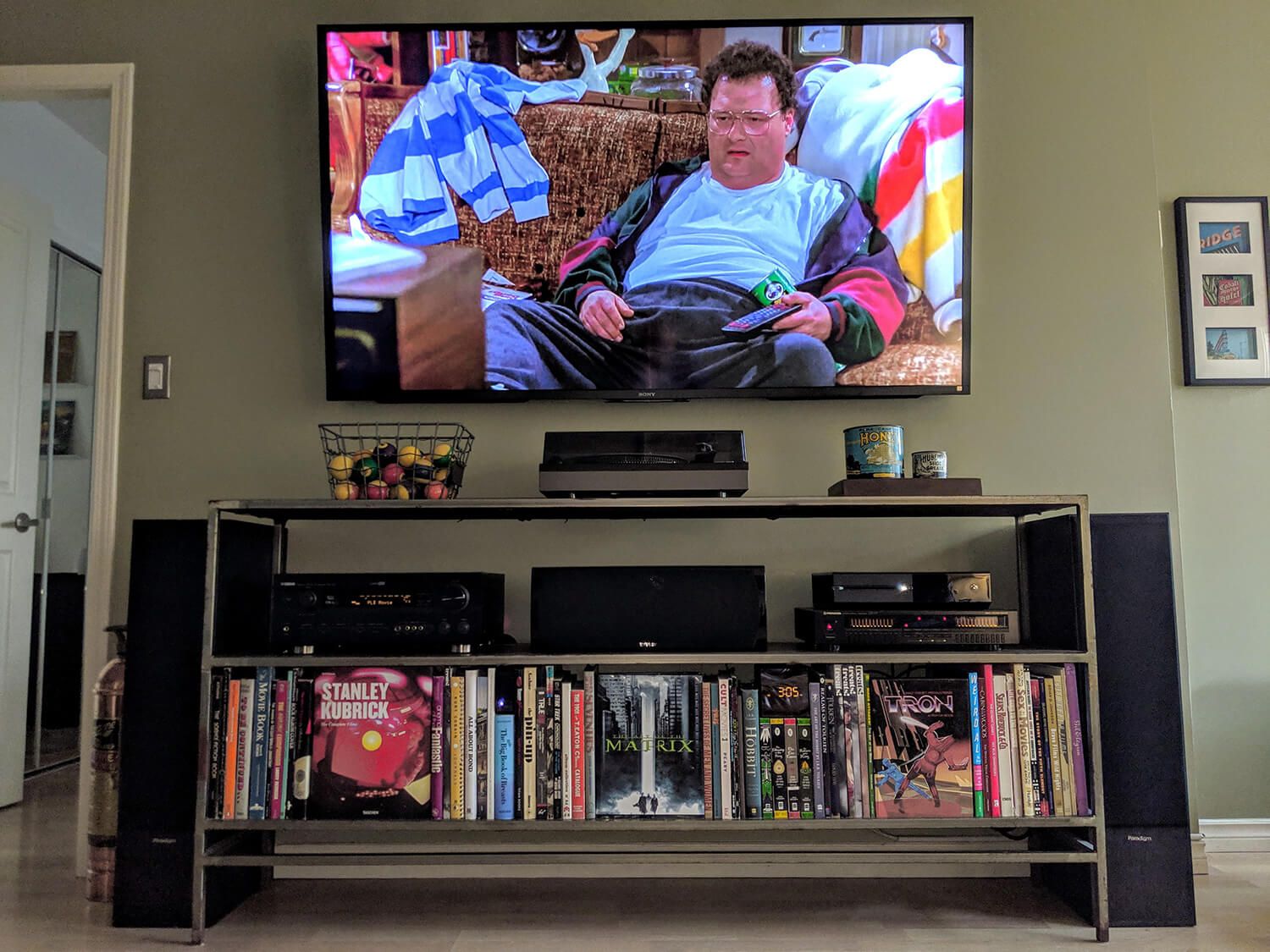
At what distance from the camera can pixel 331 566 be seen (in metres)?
2.38

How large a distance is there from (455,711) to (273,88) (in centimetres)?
171

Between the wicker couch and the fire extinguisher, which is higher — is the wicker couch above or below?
above

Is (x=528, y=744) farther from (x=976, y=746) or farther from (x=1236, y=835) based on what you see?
(x=1236, y=835)

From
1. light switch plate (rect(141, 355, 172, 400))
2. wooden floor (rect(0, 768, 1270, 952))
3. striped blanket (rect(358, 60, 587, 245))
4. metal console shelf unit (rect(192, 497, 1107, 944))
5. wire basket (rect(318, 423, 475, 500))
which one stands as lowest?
wooden floor (rect(0, 768, 1270, 952))

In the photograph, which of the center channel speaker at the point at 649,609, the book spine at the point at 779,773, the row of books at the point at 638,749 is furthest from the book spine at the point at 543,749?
the book spine at the point at 779,773

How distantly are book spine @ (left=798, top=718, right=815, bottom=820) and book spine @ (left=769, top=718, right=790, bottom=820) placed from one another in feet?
0.10

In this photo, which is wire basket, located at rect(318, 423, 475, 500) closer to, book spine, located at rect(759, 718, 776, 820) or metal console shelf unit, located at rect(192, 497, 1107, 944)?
metal console shelf unit, located at rect(192, 497, 1107, 944)

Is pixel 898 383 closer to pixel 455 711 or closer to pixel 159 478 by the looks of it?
pixel 455 711

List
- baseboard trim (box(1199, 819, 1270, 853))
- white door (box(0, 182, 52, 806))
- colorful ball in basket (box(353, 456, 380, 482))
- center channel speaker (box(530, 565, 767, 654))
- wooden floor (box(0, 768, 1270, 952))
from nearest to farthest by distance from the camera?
1. wooden floor (box(0, 768, 1270, 952))
2. center channel speaker (box(530, 565, 767, 654))
3. colorful ball in basket (box(353, 456, 380, 482))
4. baseboard trim (box(1199, 819, 1270, 853))
5. white door (box(0, 182, 52, 806))

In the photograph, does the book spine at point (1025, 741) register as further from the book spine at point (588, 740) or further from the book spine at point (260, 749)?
the book spine at point (260, 749)

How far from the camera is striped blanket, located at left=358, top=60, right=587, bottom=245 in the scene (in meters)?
2.36

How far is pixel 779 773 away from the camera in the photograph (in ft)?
6.33

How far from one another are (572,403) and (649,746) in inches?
35.6

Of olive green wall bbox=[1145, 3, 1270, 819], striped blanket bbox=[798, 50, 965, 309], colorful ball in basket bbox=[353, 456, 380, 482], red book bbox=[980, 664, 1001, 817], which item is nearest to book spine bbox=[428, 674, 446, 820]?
colorful ball in basket bbox=[353, 456, 380, 482]
